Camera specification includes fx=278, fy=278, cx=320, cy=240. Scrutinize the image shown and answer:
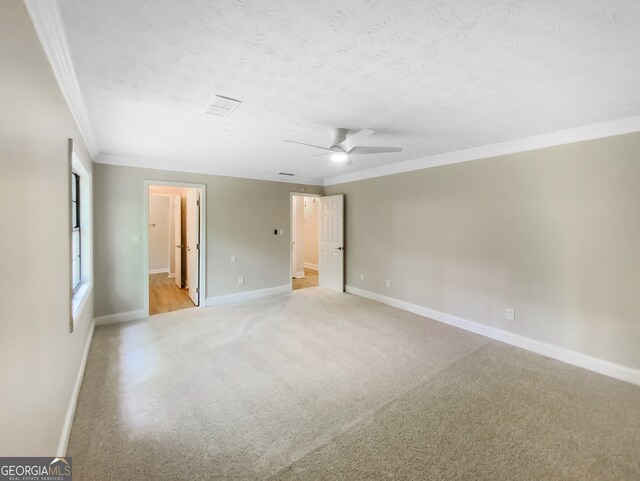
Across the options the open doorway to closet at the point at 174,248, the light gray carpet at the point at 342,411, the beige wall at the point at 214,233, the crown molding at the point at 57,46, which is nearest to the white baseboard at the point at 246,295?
the beige wall at the point at 214,233

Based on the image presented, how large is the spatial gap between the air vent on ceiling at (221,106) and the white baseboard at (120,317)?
10.9ft

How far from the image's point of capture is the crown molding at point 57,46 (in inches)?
49.2

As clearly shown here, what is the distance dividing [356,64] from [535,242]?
9.55ft

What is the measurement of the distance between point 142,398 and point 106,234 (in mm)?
2644

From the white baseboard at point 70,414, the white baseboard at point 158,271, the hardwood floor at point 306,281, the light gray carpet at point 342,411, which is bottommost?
the light gray carpet at point 342,411

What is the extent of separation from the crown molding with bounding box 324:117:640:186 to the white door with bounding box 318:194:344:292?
114 centimetres

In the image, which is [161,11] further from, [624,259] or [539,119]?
[624,259]

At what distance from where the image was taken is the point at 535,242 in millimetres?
3203

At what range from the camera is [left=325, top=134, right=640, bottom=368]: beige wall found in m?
2.68

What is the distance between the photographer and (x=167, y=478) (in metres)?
1.59

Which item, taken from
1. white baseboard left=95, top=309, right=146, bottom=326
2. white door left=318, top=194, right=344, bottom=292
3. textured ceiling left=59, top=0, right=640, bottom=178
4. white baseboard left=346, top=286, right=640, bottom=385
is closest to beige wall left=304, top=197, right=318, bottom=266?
white door left=318, top=194, right=344, bottom=292

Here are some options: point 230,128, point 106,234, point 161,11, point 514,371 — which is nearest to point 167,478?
point 161,11

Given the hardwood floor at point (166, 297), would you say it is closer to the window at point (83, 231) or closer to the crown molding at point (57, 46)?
the window at point (83, 231)

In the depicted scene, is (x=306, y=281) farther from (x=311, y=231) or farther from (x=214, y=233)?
(x=214, y=233)
